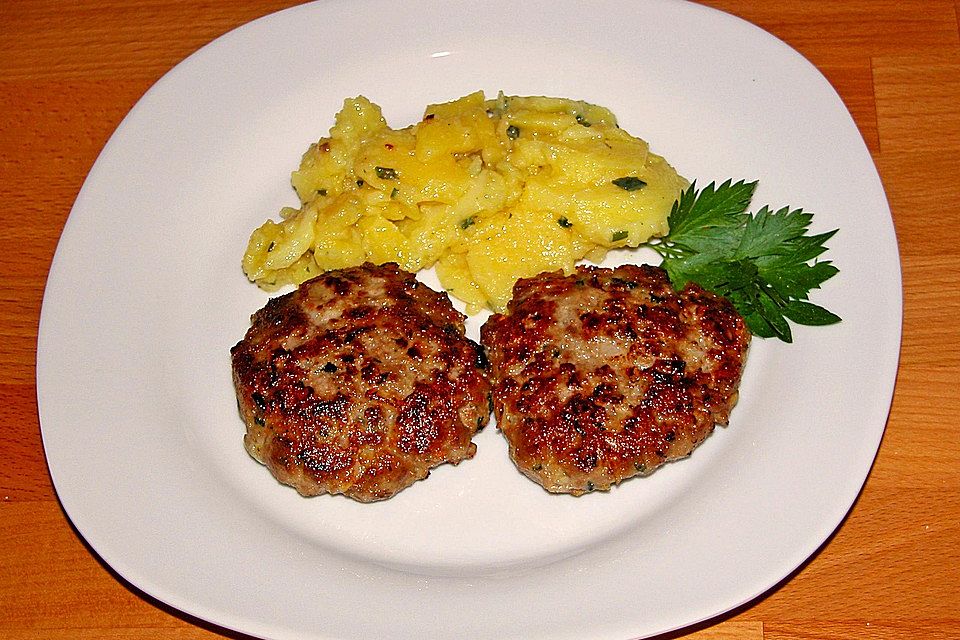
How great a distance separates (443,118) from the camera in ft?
13.2

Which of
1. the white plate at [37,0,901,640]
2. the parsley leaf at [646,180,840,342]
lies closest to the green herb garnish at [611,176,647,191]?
the parsley leaf at [646,180,840,342]

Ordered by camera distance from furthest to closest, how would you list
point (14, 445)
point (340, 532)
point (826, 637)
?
point (14, 445), point (340, 532), point (826, 637)

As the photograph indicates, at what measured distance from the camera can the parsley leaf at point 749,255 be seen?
3.65 m

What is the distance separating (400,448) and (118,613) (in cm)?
120

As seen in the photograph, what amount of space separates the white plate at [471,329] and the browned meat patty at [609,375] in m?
0.22

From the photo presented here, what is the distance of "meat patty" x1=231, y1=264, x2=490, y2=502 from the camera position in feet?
11.0

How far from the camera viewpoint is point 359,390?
341 centimetres

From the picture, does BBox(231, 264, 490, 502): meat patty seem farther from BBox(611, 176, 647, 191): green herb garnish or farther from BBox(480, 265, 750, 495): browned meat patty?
BBox(611, 176, 647, 191): green herb garnish

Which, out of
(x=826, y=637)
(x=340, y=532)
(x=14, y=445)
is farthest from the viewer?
(x=14, y=445)

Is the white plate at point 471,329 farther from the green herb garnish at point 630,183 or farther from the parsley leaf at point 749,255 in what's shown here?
the green herb garnish at point 630,183

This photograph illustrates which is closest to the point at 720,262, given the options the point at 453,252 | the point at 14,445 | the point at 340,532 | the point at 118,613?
the point at 453,252

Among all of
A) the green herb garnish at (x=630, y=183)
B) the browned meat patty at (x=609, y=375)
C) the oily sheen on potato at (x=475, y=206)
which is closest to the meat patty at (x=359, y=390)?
the browned meat patty at (x=609, y=375)

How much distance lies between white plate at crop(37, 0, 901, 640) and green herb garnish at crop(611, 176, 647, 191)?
0.38 meters

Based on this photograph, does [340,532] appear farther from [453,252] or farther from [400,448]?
[453,252]
